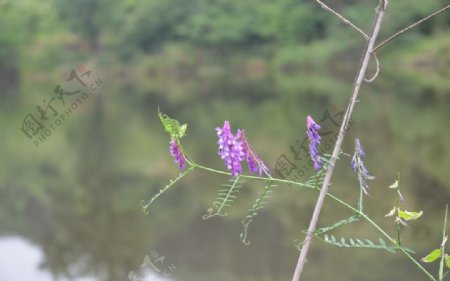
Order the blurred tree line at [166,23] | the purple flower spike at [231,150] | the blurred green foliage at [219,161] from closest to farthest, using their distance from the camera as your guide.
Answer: the purple flower spike at [231,150]
the blurred green foliage at [219,161]
the blurred tree line at [166,23]

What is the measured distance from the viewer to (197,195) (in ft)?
24.5

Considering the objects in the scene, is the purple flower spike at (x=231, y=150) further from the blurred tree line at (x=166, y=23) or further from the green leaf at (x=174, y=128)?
the blurred tree line at (x=166, y=23)

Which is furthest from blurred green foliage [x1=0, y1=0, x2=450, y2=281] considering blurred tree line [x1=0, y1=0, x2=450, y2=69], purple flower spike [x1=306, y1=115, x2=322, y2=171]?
purple flower spike [x1=306, y1=115, x2=322, y2=171]

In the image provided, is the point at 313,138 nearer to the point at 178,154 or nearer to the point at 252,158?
the point at 252,158

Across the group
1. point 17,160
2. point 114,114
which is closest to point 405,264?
point 17,160

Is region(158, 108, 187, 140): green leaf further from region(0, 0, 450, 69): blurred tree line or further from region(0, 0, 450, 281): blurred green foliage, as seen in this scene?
region(0, 0, 450, 69): blurred tree line

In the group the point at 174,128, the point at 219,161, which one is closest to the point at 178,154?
the point at 174,128

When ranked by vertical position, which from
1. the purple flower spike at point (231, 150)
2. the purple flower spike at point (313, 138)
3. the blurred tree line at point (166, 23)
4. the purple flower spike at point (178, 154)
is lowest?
the purple flower spike at point (313, 138)

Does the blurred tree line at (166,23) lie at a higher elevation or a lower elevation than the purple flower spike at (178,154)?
higher

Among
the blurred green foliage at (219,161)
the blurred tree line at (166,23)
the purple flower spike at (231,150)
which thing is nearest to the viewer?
the purple flower spike at (231,150)

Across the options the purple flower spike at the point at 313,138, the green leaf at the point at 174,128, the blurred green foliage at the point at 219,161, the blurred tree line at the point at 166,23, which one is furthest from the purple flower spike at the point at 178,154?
the blurred tree line at the point at 166,23

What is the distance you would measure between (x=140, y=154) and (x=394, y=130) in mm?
3952

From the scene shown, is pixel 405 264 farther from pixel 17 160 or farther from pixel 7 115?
pixel 7 115

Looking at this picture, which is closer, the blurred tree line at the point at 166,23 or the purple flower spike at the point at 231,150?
the purple flower spike at the point at 231,150
